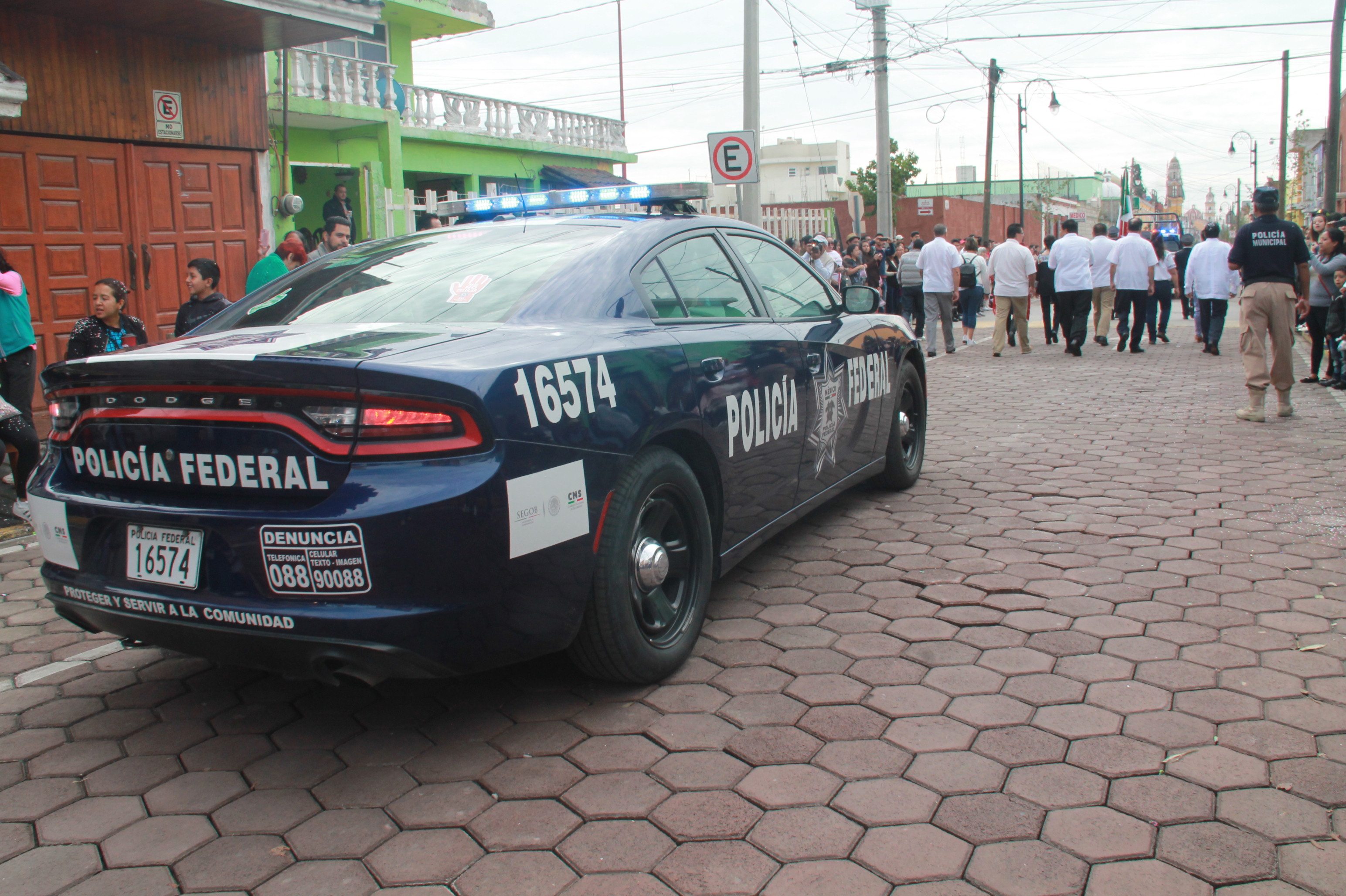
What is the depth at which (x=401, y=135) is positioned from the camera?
1970cm

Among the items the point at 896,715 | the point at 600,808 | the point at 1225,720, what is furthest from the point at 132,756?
the point at 1225,720

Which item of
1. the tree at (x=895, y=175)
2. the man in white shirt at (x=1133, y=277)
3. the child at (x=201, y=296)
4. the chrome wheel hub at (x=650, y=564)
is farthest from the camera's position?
the tree at (x=895, y=175)

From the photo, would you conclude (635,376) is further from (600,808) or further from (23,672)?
(23,672)

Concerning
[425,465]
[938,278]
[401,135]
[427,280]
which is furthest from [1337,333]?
[401,135]

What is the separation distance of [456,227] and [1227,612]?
331 cm

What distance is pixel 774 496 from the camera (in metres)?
4.13

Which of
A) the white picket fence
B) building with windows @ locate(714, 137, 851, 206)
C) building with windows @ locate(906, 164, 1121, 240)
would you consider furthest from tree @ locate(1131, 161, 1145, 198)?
the white picket fence

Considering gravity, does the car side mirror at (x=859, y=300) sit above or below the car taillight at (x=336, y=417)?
above

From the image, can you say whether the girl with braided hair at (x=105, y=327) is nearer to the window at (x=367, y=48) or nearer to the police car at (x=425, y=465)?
the police car at (x=425, y=465)

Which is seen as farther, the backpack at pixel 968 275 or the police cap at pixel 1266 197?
the backpack at pixel 968 275

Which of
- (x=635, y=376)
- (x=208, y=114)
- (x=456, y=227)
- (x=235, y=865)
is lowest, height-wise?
(x=235, y=865)

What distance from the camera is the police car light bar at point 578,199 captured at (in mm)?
4188

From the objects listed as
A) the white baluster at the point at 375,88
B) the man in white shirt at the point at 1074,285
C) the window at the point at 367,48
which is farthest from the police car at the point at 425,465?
the window at the point at 367,48

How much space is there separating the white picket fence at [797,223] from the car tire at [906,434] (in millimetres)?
15324
